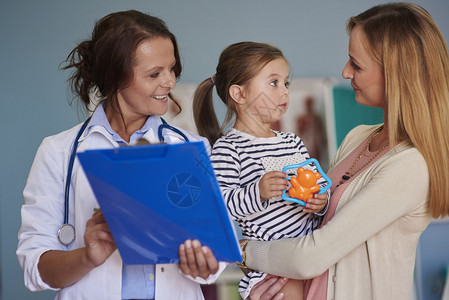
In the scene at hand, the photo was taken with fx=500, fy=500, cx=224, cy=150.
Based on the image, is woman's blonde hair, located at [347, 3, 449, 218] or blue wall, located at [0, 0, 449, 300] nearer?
woman's blonde hair, located at [347, 3, 449, 218]

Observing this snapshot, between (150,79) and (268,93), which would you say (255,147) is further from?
(150,79)

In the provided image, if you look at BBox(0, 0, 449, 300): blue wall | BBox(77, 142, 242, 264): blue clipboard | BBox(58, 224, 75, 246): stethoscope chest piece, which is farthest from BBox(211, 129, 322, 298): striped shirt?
BBox(0, 0, 449, 300): blue wall

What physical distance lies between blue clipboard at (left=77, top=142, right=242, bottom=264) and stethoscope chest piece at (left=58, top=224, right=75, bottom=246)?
0.22 metres

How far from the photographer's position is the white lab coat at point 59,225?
4.37 ft

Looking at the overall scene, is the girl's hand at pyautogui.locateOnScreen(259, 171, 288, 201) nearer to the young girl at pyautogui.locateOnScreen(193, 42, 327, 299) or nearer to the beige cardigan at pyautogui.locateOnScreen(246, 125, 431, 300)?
the young girl at pyautogui.locateOnScreen(193, 42, 327, 299)

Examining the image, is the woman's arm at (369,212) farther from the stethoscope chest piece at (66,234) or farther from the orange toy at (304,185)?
the stethoscope chest piece at (66,234)

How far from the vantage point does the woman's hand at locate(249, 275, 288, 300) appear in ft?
4.75

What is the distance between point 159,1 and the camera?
10.8ft

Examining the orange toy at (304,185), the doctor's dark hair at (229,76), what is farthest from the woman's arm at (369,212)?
the doctor's dark hair at (229,76)

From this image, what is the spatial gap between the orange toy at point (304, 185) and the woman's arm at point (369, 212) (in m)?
0.11

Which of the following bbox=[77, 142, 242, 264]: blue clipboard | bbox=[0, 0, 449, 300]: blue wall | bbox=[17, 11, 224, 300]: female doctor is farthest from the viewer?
bbox=[0, 0, 449, 300]: blue wall

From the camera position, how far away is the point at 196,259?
1197mm

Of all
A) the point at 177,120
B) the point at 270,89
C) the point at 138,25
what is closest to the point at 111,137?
the point at 138,25

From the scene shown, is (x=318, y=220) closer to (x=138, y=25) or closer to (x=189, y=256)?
(x=189, y=256)
